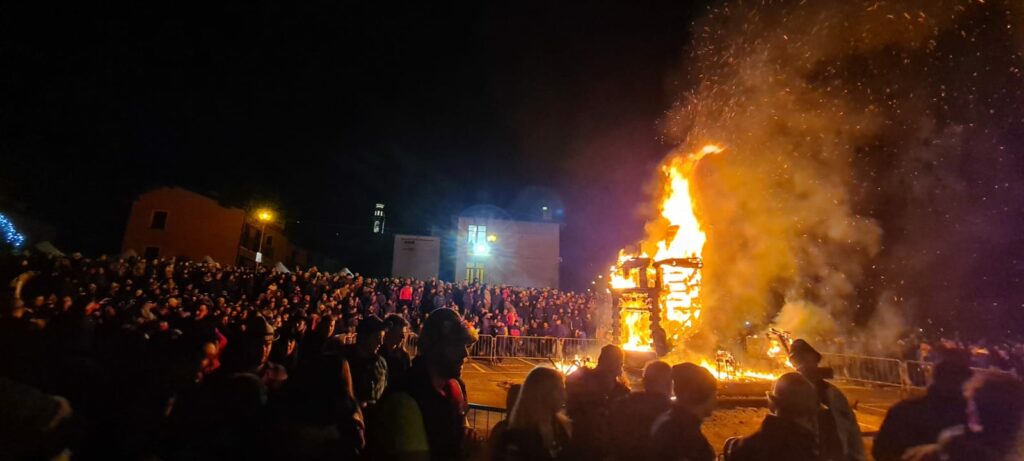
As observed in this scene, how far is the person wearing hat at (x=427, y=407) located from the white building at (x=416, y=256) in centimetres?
4002

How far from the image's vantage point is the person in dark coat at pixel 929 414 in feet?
11.7

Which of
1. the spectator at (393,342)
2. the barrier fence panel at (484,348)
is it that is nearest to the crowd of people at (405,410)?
the spectator at (393,342)

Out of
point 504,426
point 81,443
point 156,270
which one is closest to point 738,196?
point 504,426

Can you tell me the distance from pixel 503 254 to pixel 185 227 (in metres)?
25.1

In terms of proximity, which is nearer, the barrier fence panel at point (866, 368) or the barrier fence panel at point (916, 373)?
the barrier fence panel at point (916, 373)

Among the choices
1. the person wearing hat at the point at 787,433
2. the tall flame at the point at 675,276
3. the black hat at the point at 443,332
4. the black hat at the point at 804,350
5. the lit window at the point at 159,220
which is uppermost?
the lit window at the point at 159,220

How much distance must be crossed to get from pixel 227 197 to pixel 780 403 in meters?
42.0

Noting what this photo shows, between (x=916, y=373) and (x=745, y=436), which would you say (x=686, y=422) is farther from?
(x=916, y=373)

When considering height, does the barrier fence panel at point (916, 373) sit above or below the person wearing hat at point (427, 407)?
below

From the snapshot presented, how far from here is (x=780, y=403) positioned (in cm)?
327

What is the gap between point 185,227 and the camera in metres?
34.4

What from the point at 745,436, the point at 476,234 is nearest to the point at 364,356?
the point at 745,436

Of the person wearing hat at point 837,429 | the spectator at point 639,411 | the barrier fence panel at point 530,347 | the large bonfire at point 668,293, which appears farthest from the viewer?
the barrier fence panel at point 530,347

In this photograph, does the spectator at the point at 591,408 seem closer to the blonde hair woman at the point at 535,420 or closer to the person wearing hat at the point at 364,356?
the blonde hair woman at the point at 535,420
